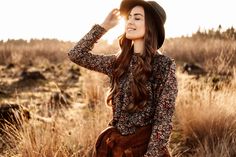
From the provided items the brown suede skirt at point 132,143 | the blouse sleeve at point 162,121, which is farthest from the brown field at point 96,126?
the blouse sleeve at point 162,121

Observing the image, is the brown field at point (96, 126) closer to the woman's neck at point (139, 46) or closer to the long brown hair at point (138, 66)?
the long brown hair at point (138, 66)

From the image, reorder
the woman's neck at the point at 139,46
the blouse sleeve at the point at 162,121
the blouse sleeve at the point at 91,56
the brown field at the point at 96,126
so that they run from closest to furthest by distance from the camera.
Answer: the blouse sleeve at the point at 162,121 < the woman's neck at the point at 139,46 < the blouse sleeve at the point at 91,56 < the brown field at the point at 96,126

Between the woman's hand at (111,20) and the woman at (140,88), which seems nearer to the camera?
the woman at (140,88)

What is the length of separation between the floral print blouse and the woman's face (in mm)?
134

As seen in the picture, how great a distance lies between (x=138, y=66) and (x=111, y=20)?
52 centimetres

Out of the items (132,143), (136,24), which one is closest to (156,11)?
(136,24)

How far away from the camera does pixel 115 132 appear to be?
12.3ft

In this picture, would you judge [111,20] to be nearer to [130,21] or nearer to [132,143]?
[130,21]

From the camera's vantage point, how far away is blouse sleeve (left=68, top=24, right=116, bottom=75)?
3.90 meters

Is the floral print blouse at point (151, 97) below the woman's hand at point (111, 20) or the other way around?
below

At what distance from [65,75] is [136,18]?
35.0 ft

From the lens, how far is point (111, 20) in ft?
13.1

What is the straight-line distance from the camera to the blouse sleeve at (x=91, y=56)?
12.8ft

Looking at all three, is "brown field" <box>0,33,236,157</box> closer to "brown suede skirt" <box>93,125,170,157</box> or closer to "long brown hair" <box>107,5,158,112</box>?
"brown suede skirt" <box>93,125,170,157</box>
